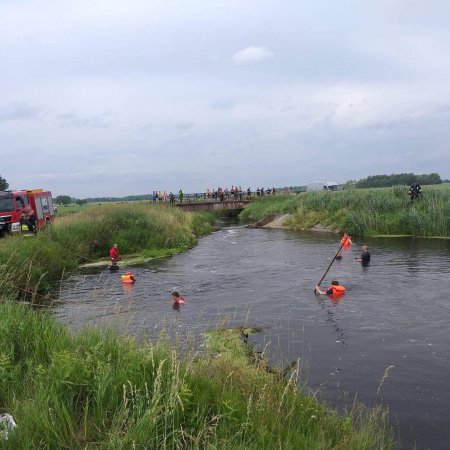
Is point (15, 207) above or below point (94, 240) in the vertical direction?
above

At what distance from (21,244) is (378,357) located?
16.5 meters

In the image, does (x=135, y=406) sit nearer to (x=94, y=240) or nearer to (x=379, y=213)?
(x=94, y=240)

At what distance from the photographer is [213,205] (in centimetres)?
6069

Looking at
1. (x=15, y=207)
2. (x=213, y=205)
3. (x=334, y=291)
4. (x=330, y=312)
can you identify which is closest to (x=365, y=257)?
(x=334, y=291)

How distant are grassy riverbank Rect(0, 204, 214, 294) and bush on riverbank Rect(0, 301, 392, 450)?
42.9 ft

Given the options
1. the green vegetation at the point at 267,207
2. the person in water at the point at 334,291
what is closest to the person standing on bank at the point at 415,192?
the green vegetation at the point at 267,207

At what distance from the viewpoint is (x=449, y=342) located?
39.5 ft

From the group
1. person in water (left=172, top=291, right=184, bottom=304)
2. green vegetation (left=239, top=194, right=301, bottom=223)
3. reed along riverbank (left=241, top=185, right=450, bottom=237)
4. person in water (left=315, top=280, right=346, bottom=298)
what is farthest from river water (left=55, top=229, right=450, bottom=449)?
green vegetation (left=239, top=194, right=301, bottom=223)

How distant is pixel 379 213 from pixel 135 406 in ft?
119

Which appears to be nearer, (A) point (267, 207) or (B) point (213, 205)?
(A) point (267, 207)

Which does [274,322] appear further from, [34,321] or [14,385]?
[14,385]

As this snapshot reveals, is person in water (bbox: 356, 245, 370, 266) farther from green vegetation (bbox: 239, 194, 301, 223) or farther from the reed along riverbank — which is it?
green vegetation (bbox: 239, 194, 301, 223)

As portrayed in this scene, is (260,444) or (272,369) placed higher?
(260,444)

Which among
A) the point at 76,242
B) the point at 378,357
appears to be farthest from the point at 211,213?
the point at 378,357
